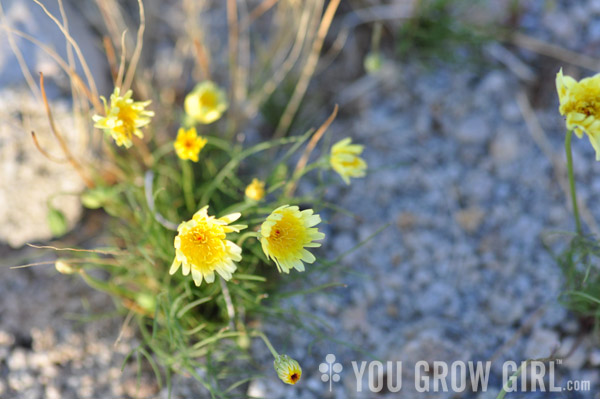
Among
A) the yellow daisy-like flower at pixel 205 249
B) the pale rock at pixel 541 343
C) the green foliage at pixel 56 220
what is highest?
the green foliage at pixel 56 220

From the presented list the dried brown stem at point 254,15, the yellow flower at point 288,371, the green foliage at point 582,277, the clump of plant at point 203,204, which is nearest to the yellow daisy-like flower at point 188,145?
the clump of plant at point 203,204

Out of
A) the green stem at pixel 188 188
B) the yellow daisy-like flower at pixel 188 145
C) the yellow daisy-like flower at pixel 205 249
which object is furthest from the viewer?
the green stem at pixel 188 188

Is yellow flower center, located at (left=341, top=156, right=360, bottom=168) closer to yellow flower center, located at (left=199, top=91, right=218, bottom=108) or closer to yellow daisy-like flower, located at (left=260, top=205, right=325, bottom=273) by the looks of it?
yellow daisy-like flower, located at (left=260, top=205, right=325, bottom=273)

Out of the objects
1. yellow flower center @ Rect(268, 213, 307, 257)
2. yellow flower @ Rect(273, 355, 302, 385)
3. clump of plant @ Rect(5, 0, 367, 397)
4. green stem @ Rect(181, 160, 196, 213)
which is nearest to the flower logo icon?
clump of plant @ Rect(5, 0, 367, 397)

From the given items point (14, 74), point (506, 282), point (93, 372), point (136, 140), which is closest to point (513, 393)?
point (506, 282)

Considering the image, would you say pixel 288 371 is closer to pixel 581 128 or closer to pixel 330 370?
pixel 330 370

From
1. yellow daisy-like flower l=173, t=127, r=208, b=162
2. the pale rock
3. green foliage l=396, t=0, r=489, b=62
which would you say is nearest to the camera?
yellow daisy-like flower l=173, t=127, r=208, b=162

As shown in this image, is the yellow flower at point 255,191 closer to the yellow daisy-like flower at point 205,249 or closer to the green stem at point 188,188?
the yellow daisy-like flower at point 205,249

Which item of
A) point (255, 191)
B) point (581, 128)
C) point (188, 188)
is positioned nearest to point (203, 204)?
point (188, 188)
